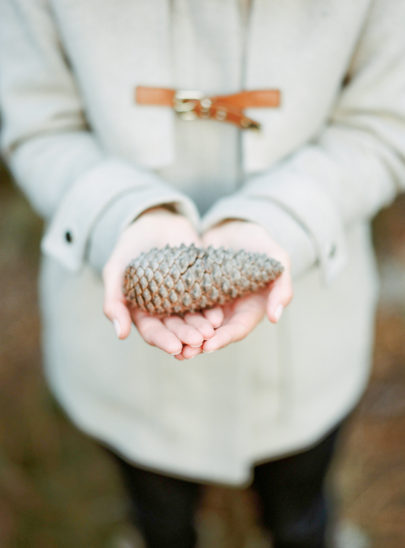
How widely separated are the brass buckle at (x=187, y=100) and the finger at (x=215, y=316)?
0.32 meters

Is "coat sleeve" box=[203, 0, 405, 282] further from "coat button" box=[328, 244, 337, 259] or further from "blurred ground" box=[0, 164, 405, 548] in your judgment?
"blurred ground" box=[0, 164, 405, 548]

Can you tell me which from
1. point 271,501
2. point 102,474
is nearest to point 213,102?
point 271,501

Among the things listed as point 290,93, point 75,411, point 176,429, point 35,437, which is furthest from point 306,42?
point 35,437

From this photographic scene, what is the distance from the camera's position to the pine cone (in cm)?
68

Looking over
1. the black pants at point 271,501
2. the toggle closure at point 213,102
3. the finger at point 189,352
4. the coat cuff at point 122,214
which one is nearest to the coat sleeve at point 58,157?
the coat cuff at point 122,214

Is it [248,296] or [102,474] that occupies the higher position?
[248,296]

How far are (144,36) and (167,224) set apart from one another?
283 millimetres

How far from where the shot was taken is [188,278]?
69 cm

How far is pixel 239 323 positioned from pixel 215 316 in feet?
0.17

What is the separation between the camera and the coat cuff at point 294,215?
764 millimetres

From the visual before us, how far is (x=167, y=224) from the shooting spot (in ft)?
2.54

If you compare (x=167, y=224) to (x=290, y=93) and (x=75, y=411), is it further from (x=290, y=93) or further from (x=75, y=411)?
(x=75, y=411)

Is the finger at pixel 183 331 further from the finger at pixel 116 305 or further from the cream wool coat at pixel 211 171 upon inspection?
the cream wool coat at pixel 211 171

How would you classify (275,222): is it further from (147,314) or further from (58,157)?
(58,157)
